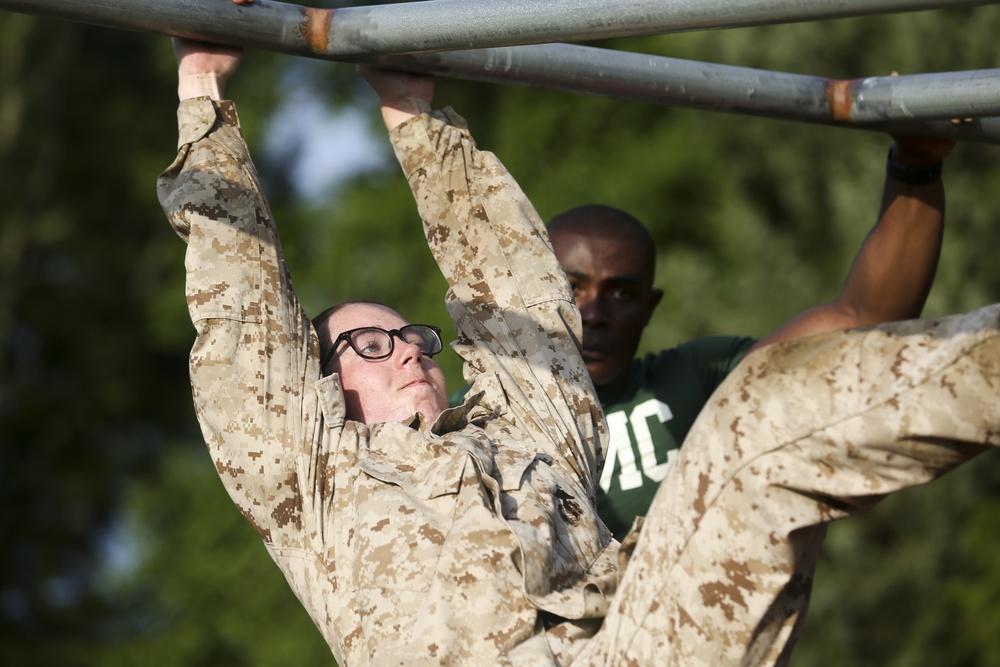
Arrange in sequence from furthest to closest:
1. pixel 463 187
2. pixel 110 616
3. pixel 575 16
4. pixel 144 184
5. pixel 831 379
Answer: pixel 144 184 < pixel 110 616 < pixel 463 187 < pixel 575 16 < pixel 831 379

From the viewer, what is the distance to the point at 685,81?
384cm

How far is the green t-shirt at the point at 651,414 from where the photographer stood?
15.2 feet

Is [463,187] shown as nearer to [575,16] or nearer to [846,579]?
[575,16]

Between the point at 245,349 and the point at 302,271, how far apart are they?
14.7 meters

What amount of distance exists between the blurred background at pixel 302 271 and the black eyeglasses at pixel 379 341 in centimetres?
821

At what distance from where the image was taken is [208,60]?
3.73 metres

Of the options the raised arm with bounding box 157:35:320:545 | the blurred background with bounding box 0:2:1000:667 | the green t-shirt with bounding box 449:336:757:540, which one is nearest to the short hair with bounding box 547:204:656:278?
the green t-shirt with bounding box 449:336:757:540

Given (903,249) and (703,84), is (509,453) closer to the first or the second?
(703,84)

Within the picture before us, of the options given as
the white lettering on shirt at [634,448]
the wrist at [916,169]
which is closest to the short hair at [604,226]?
the white lettering on shirt at [634,448]

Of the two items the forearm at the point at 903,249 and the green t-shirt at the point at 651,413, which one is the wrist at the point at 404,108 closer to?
the green t-shirt at the point at 651,413

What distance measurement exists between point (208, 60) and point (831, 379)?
1.78 m

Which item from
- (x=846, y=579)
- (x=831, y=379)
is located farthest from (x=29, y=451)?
(x=831, y=379)

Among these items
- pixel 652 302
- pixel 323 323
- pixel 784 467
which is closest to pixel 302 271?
pixel 652 302

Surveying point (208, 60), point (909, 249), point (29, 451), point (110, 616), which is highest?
point (208, 60)
